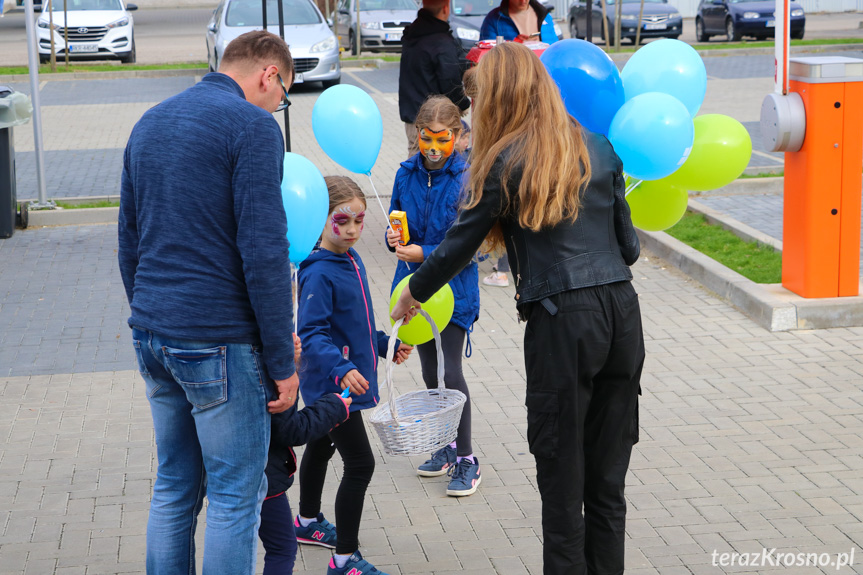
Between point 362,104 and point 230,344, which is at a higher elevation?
point 362,104

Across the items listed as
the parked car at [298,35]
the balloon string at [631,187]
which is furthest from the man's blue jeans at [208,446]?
the parked car at [298,35]

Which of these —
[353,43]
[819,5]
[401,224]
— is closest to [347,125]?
[401,224]

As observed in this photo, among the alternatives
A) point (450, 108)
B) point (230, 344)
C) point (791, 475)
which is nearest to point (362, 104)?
point (450, 108)

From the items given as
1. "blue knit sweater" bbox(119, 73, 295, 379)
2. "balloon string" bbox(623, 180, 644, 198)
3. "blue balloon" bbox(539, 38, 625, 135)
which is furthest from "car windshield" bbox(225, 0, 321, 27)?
"blue knit sweater" bbox(119, 73, 295, 379)

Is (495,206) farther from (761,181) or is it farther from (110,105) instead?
(110,105)

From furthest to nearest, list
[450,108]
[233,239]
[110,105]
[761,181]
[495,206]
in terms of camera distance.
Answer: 1. [110,105]
2. [761,181]
3. [450,108]
4. [495,206]
5. [233,239]

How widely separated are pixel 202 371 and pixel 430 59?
16.9 feet

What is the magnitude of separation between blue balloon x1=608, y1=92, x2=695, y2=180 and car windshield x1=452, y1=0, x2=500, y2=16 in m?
16.9

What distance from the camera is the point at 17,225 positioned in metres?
9.57

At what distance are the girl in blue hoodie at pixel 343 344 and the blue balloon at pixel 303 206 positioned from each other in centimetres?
12

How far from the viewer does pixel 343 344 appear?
3631mm

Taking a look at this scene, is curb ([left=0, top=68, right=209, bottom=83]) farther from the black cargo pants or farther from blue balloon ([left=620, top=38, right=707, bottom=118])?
the black cargo pants

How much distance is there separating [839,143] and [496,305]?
8.60ft

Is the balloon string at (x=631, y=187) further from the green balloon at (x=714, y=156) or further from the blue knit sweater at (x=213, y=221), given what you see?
the blue knit sweater at (x=213, y=221)
